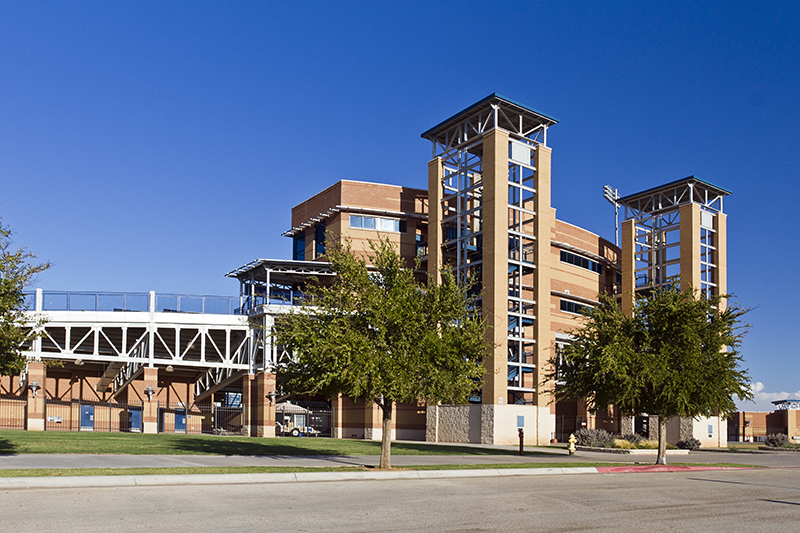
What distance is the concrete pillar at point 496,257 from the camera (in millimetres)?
47062

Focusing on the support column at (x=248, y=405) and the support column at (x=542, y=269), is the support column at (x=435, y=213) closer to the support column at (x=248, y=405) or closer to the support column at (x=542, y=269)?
the support column at (x=542, y=269)

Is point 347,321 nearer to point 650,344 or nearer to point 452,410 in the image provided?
point 650,344

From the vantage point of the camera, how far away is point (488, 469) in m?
22.1

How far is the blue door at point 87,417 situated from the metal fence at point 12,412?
4.50 m

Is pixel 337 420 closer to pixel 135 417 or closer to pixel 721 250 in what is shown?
pixel 135 417

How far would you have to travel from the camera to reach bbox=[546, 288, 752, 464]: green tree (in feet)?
89.5

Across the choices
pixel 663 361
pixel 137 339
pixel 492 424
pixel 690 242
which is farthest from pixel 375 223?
pixel 663 361

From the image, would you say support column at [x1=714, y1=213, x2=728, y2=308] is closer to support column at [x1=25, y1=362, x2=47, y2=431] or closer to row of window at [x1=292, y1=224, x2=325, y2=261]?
row of window at [x1=292, y1=224, x2=325, y2=261]

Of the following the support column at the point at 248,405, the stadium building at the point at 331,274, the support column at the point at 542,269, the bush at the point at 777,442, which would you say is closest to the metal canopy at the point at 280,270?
the stadium building at the point at 331,274

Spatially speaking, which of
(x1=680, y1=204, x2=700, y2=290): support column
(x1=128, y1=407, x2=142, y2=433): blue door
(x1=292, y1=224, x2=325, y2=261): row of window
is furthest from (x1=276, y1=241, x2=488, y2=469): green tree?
(x1=680, y1=204, x2=700, y2=290): support column

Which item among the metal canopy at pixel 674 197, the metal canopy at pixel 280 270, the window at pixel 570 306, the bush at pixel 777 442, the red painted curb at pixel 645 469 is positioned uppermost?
the metal canopy at pixel 674 197

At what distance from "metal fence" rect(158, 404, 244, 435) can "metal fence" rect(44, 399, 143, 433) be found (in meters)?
2.03

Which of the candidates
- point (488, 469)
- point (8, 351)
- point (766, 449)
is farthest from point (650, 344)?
point (766, 449)

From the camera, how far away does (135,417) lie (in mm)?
55531
